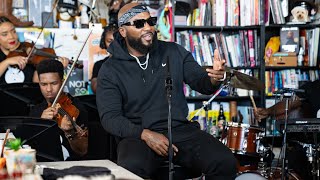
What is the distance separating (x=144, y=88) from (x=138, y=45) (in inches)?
12.3

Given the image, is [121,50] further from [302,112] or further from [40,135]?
[302,112]

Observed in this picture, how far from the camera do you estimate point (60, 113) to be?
4.56m

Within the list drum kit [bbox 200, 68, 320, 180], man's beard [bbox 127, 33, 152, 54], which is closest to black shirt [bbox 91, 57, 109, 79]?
drum kit [bbox 200, 68, 320, 180]

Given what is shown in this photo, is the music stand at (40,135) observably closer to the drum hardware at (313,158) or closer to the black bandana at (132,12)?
the black bandana at (132,12)

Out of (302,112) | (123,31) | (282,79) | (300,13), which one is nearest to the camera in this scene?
(123,31)

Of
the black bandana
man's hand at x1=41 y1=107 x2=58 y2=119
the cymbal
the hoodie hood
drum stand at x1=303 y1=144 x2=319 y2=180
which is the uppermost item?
the black bandana

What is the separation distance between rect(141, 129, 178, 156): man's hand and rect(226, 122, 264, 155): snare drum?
1454 millimetres

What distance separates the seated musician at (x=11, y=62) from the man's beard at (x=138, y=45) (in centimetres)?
152

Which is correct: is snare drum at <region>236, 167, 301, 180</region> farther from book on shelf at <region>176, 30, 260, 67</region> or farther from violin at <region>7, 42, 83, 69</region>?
violin at <region>7, 42, 83, 69</region>

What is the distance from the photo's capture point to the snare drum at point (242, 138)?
5156 mm

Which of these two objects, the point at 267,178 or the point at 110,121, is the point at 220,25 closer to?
the point at 267,178

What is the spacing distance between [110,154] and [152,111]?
623 millimetres

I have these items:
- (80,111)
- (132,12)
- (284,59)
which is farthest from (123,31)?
(284,59)

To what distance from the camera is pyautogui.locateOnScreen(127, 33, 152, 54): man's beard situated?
421 cm
